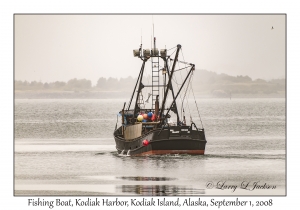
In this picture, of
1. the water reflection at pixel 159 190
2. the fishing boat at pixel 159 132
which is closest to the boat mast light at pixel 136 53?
the fishing boat at pixel 159 132

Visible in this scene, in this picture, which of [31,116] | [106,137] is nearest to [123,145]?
[106,137]

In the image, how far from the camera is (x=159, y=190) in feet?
177

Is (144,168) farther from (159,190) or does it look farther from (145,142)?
(159,190)

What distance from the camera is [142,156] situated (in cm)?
6919

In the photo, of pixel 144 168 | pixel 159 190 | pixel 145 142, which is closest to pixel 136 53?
pixel 145 142

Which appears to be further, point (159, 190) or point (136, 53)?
point (136, 53)

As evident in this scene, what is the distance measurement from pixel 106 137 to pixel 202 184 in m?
Result: 42.6

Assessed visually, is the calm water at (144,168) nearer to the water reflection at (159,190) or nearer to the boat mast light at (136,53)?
the water reflection at (159,190)

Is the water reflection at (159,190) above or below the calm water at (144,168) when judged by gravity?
below

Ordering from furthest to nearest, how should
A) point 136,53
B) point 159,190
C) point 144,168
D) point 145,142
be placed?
point 136,53, point 145,142, point 144,168, point 159,190

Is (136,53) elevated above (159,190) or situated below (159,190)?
above

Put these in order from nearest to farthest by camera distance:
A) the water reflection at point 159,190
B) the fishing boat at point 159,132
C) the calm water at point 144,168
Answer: the water reflection at point 159,190 < the calm water at point 144,168 < the fishing boat at point 159,132

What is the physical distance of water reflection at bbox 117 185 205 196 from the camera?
52750 millimetres

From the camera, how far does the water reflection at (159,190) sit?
173 feet
